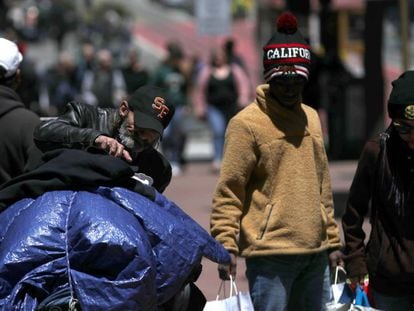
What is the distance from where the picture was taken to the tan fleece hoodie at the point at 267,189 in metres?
5.36

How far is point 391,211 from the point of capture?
5.20m

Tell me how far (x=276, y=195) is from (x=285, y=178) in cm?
9

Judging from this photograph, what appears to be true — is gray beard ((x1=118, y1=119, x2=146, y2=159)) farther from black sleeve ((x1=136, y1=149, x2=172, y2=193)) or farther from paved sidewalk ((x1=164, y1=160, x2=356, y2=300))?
paved sidewalk ((x1=164, y1=160, x2=356, y2=300))

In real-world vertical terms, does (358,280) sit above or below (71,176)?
below

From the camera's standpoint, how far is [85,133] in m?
4.95

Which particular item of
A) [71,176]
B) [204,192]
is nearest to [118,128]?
[71,176]

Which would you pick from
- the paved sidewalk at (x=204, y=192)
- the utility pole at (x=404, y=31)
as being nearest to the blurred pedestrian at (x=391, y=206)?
the paved sidewalk at (x=204, y=192)

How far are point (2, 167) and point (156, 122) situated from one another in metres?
1.20

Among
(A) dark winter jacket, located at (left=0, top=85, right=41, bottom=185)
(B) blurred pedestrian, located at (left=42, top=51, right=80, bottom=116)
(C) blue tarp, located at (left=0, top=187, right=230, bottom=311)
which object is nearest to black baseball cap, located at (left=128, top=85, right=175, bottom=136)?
Result: (C) blue tarp, located at (left=0, top=187, right=230, bottom=311)

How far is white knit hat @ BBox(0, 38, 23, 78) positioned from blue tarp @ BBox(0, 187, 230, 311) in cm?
144

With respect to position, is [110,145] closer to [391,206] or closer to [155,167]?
[155,167]

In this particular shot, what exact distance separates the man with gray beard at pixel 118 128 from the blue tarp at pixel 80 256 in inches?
12.7

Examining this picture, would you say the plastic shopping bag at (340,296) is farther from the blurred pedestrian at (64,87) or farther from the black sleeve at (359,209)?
the blurred pedestrian at (64,87)

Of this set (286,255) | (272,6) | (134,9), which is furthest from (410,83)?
(134,9)
